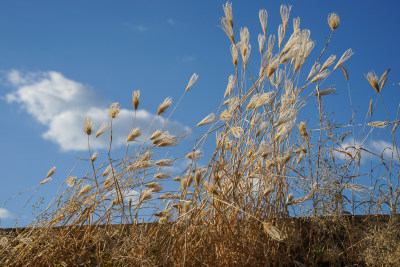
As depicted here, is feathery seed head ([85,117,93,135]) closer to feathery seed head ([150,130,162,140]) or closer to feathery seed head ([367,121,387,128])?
feathery seed head ([150,130,162,140])

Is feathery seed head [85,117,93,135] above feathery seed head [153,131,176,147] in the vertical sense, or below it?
above

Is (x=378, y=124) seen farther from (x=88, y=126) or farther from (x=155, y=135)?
(x=88, y=126)

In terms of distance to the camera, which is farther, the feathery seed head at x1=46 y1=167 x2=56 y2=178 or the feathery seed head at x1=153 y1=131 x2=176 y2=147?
the feathery seed head at x1=46 y1=167 x2=56 y2=178

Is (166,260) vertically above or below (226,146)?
below

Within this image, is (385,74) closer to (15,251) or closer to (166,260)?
(166,260)

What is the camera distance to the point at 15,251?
241 cm

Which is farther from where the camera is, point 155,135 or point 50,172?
point 50,172

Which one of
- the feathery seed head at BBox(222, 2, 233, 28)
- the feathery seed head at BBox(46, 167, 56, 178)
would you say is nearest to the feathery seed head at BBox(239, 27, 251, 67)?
the feathery seed head at BBox(222, 2, 233, 28)

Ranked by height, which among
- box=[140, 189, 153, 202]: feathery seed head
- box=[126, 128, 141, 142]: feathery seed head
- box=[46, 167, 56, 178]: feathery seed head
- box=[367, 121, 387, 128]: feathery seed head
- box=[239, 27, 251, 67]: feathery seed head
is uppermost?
box=[239, 27, 251, 67]: feathery seed head

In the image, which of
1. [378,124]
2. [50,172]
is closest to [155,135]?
[50,172]

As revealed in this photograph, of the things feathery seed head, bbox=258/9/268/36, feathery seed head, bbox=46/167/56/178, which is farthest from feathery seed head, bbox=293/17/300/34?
feathery seed head, bbox=46/167/56/178

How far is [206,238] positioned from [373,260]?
2.77 feet

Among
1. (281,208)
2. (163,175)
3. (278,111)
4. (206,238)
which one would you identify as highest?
(278,111)

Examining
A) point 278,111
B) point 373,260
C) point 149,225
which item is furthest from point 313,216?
point 149,225
